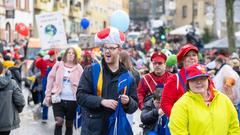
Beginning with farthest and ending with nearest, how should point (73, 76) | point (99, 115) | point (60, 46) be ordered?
1. point (60, 46)
2. point (73, 76)
3. point (99, 115)

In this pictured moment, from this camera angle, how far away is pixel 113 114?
6316mm

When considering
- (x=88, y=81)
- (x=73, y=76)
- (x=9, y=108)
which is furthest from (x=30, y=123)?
(x=88, y=81)

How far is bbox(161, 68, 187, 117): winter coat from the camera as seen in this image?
6.23 metres

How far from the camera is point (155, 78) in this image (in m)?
8.05

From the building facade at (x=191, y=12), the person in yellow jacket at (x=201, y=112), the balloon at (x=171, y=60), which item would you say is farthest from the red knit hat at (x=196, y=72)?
the building facade at (x=191, y=12)

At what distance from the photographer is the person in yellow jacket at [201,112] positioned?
16.9ft

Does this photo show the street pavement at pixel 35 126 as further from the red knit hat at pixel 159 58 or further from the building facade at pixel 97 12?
the building facade at pixel 97 12

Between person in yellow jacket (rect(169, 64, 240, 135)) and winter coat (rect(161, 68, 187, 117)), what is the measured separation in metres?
0.97

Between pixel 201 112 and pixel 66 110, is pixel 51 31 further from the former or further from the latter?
pixel 201 112

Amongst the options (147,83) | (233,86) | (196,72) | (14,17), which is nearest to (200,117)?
(196,72)

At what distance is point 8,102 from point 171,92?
2658 mm

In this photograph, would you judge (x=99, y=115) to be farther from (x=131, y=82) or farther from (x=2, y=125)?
(x=2, y=125)

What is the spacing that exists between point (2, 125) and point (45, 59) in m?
7.38

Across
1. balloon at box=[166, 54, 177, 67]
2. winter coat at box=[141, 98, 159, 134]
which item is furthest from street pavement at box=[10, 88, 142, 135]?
winter coat at box=[141, 98, 159, 134]
